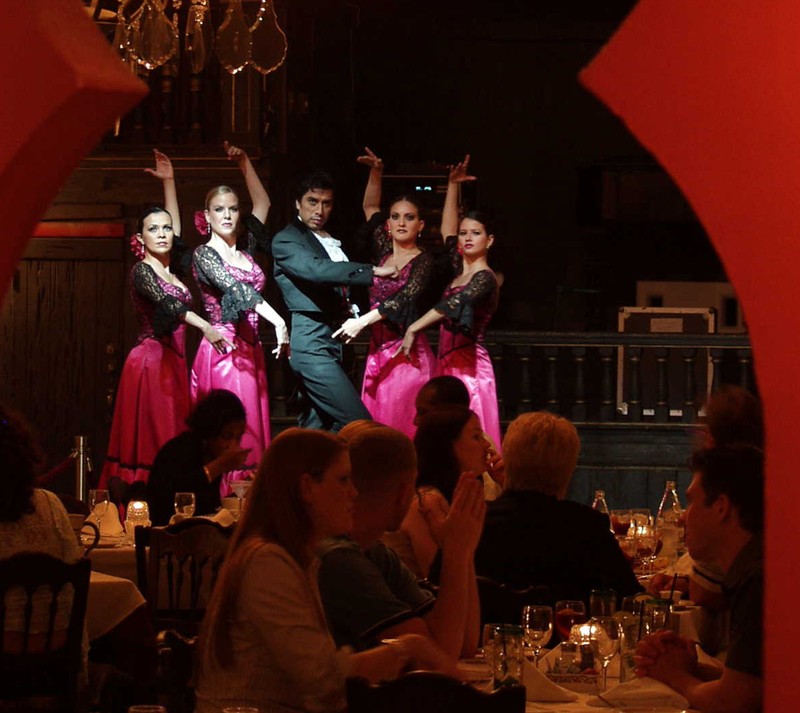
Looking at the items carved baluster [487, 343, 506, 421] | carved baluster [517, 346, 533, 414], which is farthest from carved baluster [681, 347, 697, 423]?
carved baluster [487, 343, 506, 421]

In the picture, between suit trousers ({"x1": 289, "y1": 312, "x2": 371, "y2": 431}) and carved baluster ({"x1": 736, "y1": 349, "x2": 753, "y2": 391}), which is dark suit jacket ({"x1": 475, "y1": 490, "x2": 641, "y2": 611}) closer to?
suit trousers ({"x1": 289, "y1": 312, "x2": 371, "y2": 431})

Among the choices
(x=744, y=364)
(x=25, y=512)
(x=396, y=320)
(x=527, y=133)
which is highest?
(x=527, y=133)

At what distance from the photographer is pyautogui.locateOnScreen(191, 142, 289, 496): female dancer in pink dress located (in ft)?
29.7

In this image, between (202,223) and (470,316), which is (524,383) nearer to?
(470,316)

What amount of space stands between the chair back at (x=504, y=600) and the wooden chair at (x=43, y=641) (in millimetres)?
988

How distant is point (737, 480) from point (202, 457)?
10.8ft

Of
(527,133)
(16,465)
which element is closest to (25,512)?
(16,465)

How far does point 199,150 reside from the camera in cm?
1100

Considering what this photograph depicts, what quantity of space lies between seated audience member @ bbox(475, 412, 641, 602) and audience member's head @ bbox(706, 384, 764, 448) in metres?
0.69

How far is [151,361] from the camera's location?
357 inches

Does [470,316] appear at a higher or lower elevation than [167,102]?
lower

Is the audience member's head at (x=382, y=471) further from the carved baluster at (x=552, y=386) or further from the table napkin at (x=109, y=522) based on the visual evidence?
the carved baluster at (x=552, y=386)

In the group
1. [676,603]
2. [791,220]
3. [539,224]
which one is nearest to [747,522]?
[791,220]

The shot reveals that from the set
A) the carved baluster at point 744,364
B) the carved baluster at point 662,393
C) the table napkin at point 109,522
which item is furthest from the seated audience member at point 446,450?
the carved baluster at point 744,364
